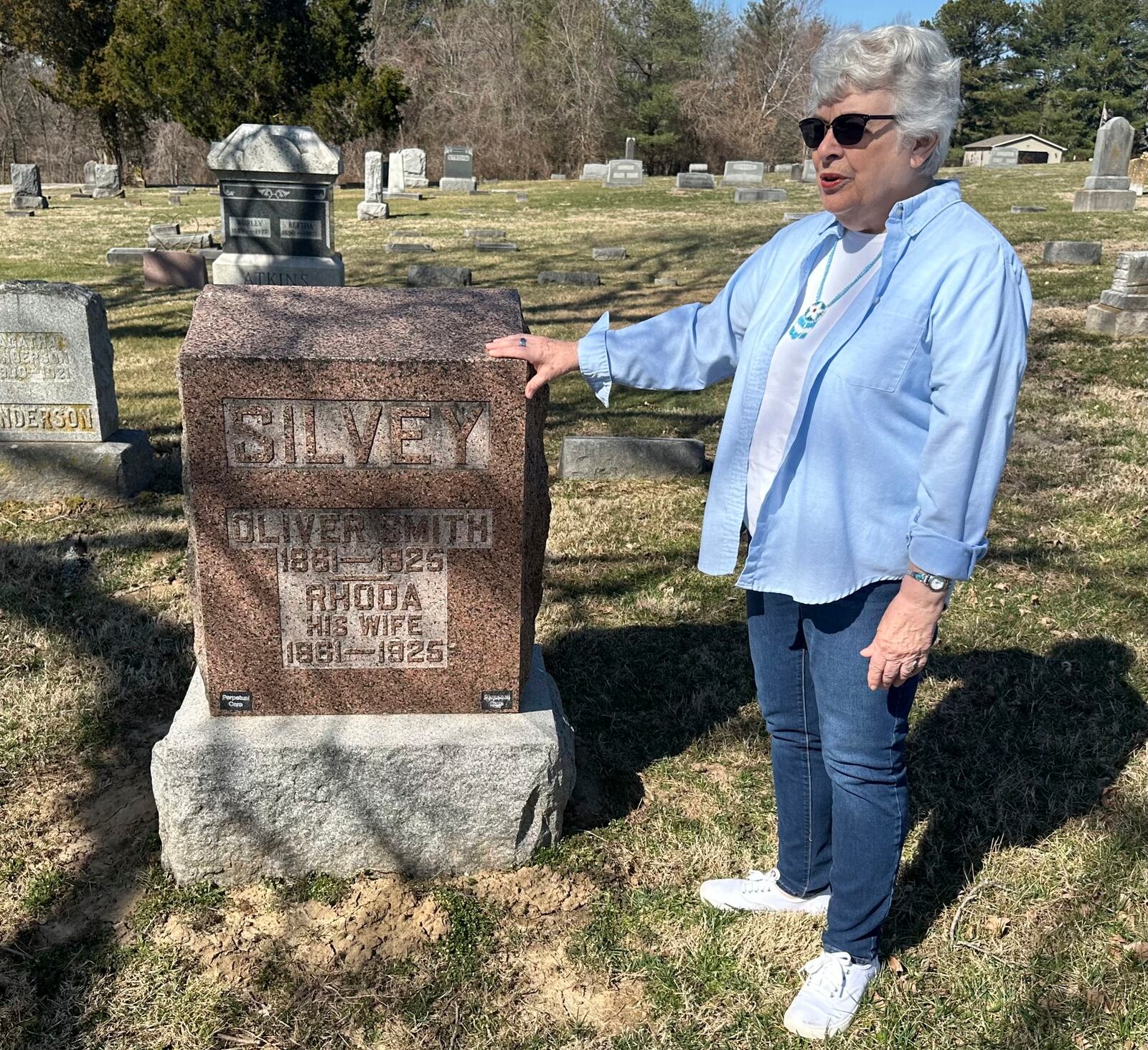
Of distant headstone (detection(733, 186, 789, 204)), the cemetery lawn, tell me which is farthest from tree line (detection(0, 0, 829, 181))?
the cemetery lawn

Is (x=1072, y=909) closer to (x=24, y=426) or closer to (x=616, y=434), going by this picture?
(x=616, y=434)

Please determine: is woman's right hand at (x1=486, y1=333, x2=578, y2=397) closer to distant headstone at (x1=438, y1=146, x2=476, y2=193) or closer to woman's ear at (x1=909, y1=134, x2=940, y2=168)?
woman's ear at (x1=909, y1=134, x2=940, y2=168)

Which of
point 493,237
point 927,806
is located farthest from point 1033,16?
point 927,806

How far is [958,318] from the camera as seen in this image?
1938mm

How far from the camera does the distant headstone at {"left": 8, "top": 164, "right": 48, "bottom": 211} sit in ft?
75.8

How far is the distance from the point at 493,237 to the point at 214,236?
4879 mm

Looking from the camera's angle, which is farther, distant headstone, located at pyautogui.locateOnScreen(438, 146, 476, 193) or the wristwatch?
distant headstone, located at pyautogui.locateOnScreen(438, 146, 476, 193)

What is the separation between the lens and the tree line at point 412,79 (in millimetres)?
30531

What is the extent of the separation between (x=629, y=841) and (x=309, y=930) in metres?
0.99

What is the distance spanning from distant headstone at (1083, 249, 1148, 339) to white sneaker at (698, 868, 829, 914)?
28.5ft

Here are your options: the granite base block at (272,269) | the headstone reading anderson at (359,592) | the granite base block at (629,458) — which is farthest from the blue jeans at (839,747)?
the granite base block at (272,269)

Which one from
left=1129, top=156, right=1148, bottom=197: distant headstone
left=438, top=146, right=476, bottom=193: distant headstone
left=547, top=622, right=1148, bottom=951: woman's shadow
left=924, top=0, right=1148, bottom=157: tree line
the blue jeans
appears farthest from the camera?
left=924, top=0, right=1148, bottom=157: tree line

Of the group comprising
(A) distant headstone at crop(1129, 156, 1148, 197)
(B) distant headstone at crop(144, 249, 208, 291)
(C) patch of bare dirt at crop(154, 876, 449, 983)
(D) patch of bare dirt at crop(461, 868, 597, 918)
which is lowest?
(C) patch of bare dirt at crop(154, 876, 449, 983)

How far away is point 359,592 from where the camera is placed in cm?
290
